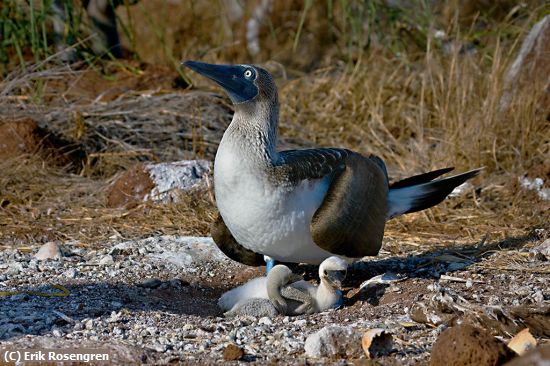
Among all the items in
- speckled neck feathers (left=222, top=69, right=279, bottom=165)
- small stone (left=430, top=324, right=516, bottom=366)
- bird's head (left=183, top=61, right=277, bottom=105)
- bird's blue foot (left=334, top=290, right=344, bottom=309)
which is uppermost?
bird's head (left=183, top=61, right=277, bottom=105)

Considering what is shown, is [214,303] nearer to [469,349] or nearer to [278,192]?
[278,192]

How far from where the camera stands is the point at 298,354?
13.6 ft

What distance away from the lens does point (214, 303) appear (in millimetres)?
5164

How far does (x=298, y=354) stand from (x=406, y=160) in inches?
144

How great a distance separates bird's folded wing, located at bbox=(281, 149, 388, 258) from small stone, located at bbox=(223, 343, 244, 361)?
983mm

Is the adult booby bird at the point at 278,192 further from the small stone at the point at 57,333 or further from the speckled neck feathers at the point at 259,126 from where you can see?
the small stone at the point at 57,333

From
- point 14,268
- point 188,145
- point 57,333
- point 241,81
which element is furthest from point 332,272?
point 188,145

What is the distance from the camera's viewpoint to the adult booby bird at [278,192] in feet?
15.6

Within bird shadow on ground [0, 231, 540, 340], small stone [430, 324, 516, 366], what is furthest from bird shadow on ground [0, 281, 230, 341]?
small stone [430, 324, 516, 366]

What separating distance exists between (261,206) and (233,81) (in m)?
0.77

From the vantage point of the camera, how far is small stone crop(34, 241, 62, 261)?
5.71 m

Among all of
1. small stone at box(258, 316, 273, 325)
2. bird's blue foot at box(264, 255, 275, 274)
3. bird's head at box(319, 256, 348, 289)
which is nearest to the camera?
small stone at box(258, 316, 273, 325)

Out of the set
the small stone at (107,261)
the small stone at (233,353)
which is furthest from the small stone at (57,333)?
the small stone at (107,261)

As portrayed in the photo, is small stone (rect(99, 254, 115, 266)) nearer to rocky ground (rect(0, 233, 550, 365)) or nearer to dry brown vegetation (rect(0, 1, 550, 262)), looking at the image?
rocky ground (rect(0, 233, 550, 365))
